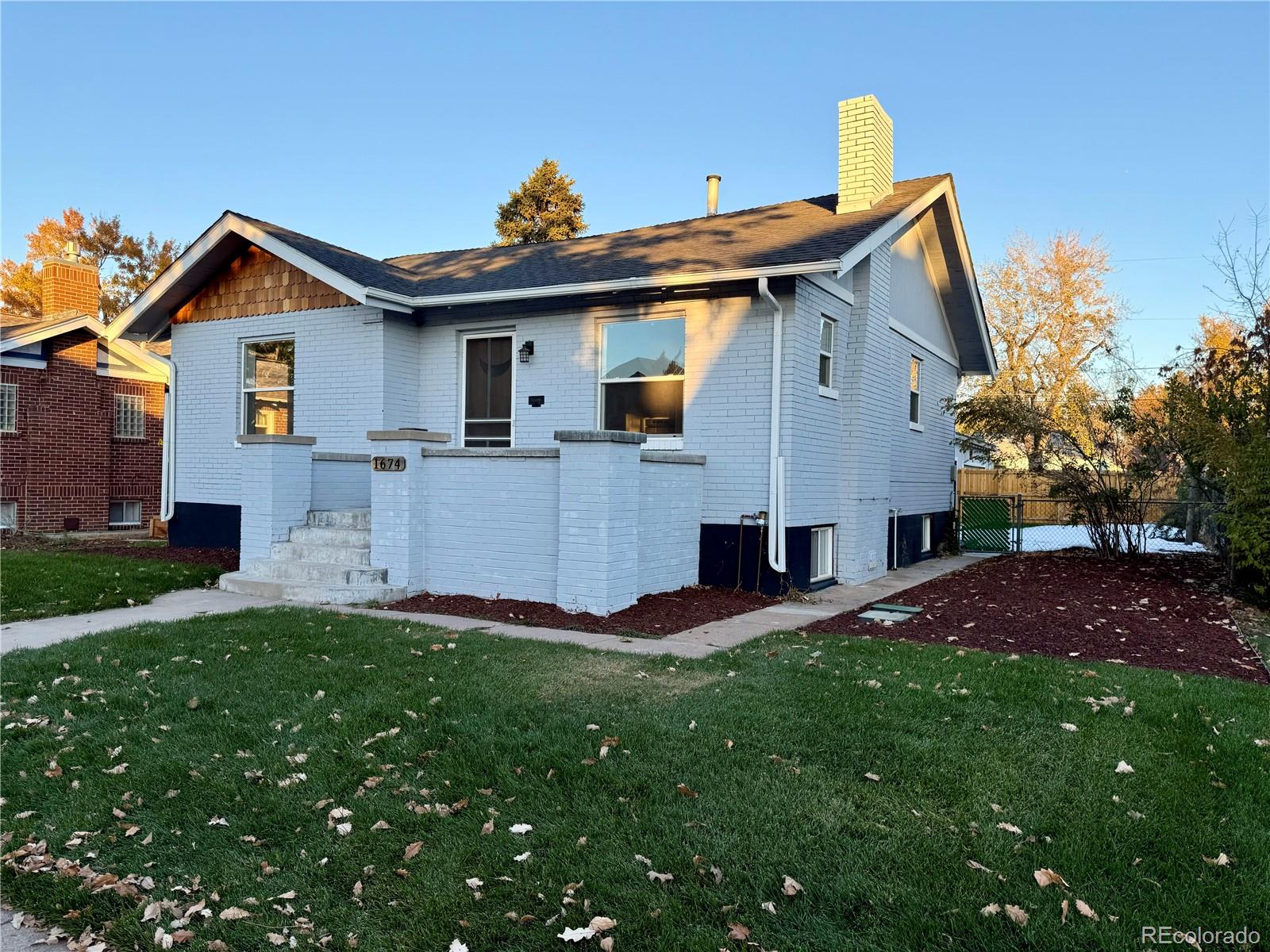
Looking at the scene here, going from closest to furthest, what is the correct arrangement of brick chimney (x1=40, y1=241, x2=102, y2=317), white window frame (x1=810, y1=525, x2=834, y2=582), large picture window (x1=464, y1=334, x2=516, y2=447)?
white window frame (x1=810, y1=525, x2=834, y2=582) < large picture window (x1=464, y1=334, x2=516, y2=447) < brick chimney (x1=40, y1=241, x2=102, y2=317)

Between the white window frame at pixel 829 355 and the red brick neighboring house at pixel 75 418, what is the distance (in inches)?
450

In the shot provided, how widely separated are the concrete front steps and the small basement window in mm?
11011

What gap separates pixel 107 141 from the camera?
16688 mm

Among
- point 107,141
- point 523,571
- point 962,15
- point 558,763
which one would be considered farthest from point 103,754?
point 107,141

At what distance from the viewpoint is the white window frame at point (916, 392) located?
13.7m

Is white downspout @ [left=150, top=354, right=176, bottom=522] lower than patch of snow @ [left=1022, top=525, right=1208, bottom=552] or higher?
higher

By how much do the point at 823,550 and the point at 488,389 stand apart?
5.04 metres

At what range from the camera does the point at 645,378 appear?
33.6ft

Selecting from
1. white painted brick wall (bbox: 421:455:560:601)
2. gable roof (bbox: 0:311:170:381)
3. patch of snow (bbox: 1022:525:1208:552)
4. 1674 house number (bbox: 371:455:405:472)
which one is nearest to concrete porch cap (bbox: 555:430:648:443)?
white painted brick wall (bbox: 421:455:560:601)

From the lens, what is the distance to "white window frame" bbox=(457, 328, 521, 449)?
11.0 metres

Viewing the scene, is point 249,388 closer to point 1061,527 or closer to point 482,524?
point 482,524

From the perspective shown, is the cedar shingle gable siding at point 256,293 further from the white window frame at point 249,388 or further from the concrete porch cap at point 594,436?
the concrete porch cap at point 594,436

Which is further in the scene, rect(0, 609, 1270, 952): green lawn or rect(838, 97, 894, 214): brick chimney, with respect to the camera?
rect(838, 97, 894, 214): brick chimney

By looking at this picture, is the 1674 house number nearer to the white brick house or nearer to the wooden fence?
the white brick house
